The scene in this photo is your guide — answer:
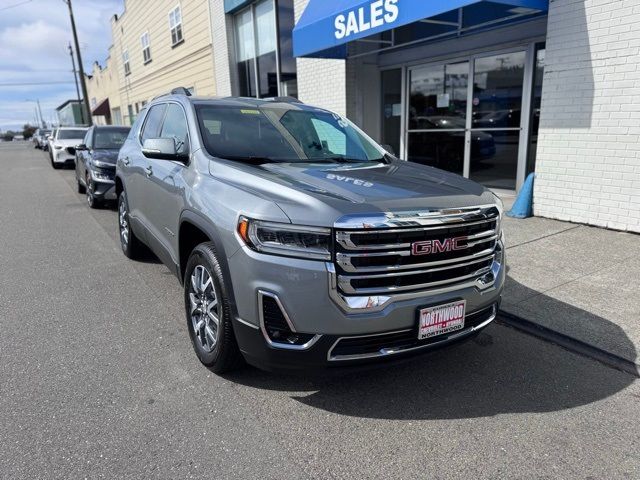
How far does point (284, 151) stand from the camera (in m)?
3.75

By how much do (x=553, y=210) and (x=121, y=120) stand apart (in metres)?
34.8

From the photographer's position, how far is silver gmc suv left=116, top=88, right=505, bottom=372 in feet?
8.13

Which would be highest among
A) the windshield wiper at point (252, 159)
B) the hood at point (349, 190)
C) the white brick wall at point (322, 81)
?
the white brick wall at point (322, 81)

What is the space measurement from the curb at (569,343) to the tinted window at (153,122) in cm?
369

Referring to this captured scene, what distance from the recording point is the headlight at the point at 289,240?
8.11 feet

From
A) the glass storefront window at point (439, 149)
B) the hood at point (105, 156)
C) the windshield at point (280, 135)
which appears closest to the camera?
the windshield at point (280, 135)

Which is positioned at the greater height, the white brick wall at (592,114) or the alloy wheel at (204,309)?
the white brick wall at (592,114)

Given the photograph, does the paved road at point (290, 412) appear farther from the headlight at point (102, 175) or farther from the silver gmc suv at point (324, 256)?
the headlight at point (102, 175)

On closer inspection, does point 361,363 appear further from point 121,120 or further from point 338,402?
point 121,120

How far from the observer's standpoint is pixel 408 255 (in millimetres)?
2582

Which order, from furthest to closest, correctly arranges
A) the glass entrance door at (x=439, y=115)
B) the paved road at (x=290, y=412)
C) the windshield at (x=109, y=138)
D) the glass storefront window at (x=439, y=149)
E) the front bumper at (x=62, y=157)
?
the front bumper at (x=62, y=157) < the windshield at (x=109, y=138) < the glass storefront window at (x=439, y=149) < the glass entrance door at (x=439, y=115) < the paved road at (x=290, y=412)

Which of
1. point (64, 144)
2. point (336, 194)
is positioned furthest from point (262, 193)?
point (64, 144)

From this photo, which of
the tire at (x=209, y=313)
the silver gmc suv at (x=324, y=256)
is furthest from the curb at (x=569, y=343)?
the tire at (x=209, y=313)

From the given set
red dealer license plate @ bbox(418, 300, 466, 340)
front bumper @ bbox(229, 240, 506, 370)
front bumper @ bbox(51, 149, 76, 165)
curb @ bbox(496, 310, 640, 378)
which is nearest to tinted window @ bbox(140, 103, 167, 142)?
front bumper @ bbox(229, 240, 506, 370)
